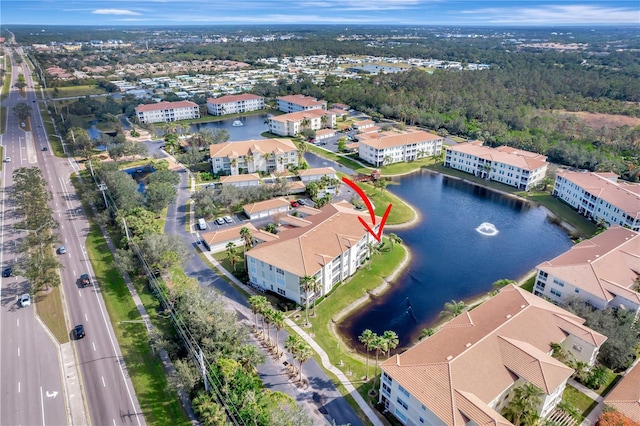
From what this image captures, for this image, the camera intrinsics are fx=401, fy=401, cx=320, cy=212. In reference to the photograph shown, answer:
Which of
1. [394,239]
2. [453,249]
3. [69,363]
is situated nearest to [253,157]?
[394,239]

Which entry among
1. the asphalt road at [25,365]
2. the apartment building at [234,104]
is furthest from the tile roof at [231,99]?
the asphalt road at [25,365]

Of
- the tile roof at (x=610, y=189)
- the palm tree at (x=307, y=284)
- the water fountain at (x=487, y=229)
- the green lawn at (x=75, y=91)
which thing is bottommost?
the water fountain at (x=487, y=229)

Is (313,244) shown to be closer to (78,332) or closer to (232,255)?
(232,255)

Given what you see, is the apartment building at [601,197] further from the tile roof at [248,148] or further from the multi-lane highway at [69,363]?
the multi-lane highway at [69,363]

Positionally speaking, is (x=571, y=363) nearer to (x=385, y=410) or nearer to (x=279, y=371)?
(x=385, y=410)

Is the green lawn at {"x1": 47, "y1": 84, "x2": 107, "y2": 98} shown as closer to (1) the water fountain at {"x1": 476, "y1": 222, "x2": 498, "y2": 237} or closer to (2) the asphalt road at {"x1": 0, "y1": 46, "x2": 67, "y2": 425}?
(2) the asphalt road at {"x1": 0, "y1": 46, "x2": 67, "y2": 425}

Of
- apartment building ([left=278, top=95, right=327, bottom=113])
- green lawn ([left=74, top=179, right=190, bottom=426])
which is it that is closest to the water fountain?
green lawn ([left=74, top=179, right=190, bottom=426])
